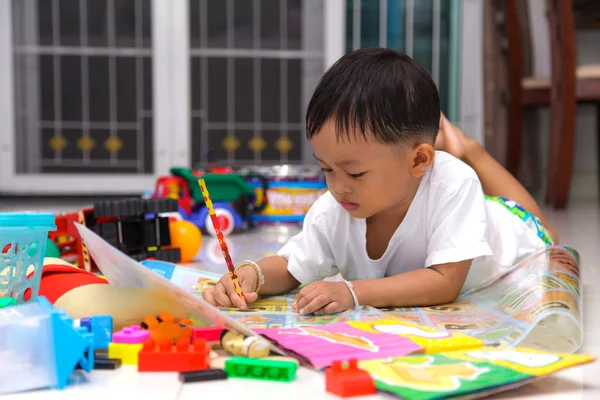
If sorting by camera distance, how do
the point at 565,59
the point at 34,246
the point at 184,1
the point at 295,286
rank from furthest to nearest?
the point at 184,1
the point at 565,59
the point at 295,286
the point at 34,246

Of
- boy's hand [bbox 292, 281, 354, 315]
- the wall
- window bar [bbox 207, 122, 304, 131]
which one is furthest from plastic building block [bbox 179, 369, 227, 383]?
the wall

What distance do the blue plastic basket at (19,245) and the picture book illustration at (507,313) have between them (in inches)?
9.2

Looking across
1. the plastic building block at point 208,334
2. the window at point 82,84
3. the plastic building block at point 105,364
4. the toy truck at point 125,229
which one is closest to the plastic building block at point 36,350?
the plastic building block at point 105,364

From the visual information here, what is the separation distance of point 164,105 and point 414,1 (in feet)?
3.61

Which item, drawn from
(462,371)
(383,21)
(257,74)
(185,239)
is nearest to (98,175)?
(257,74)

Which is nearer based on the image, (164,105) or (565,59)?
(565,59)

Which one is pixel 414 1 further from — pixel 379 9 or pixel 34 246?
pixel 34 246

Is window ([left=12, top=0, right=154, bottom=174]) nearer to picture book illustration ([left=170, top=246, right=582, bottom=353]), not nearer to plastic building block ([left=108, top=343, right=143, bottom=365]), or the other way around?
picture book illustration ([left=170, top=246, right=582, bottom=353])

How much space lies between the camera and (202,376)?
0.61 m

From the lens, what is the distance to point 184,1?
2.81m

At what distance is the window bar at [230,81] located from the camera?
301cm

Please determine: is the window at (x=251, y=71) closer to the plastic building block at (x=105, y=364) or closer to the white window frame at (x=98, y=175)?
the white window frame at (x=98, y=175)

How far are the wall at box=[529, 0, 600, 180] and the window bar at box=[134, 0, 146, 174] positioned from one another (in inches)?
63.6

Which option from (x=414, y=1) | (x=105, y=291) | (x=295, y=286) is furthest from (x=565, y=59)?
(x=105, y=291)
